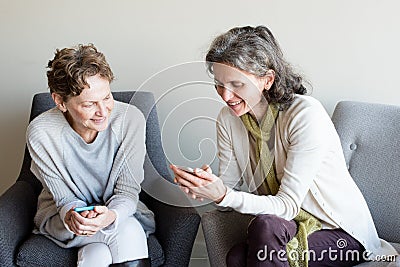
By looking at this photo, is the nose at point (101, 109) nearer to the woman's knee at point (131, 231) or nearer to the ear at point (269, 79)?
the woman's knee at point (131, 231)

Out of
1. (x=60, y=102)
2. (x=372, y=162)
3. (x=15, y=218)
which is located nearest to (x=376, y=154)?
(x=372, y=162)

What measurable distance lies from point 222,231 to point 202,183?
0.83ft

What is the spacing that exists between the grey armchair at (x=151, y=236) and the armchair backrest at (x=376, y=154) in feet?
1.87

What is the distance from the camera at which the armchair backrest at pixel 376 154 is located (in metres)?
1.91

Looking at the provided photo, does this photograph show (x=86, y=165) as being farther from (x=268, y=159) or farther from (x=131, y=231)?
(x=268, y=159)

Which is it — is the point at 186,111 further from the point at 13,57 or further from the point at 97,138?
the point at 13,57

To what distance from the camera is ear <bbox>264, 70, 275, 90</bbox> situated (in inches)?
67.2

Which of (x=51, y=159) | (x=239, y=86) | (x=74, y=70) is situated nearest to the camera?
(x=239, y=86)

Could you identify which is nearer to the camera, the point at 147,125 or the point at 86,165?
the point at 86,165

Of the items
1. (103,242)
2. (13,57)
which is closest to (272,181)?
(103,242)

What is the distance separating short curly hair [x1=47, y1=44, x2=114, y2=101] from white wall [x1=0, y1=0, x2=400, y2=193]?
0.21 m

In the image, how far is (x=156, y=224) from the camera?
198 cm

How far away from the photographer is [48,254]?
1.78 meters

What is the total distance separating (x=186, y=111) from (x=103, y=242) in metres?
0.50
